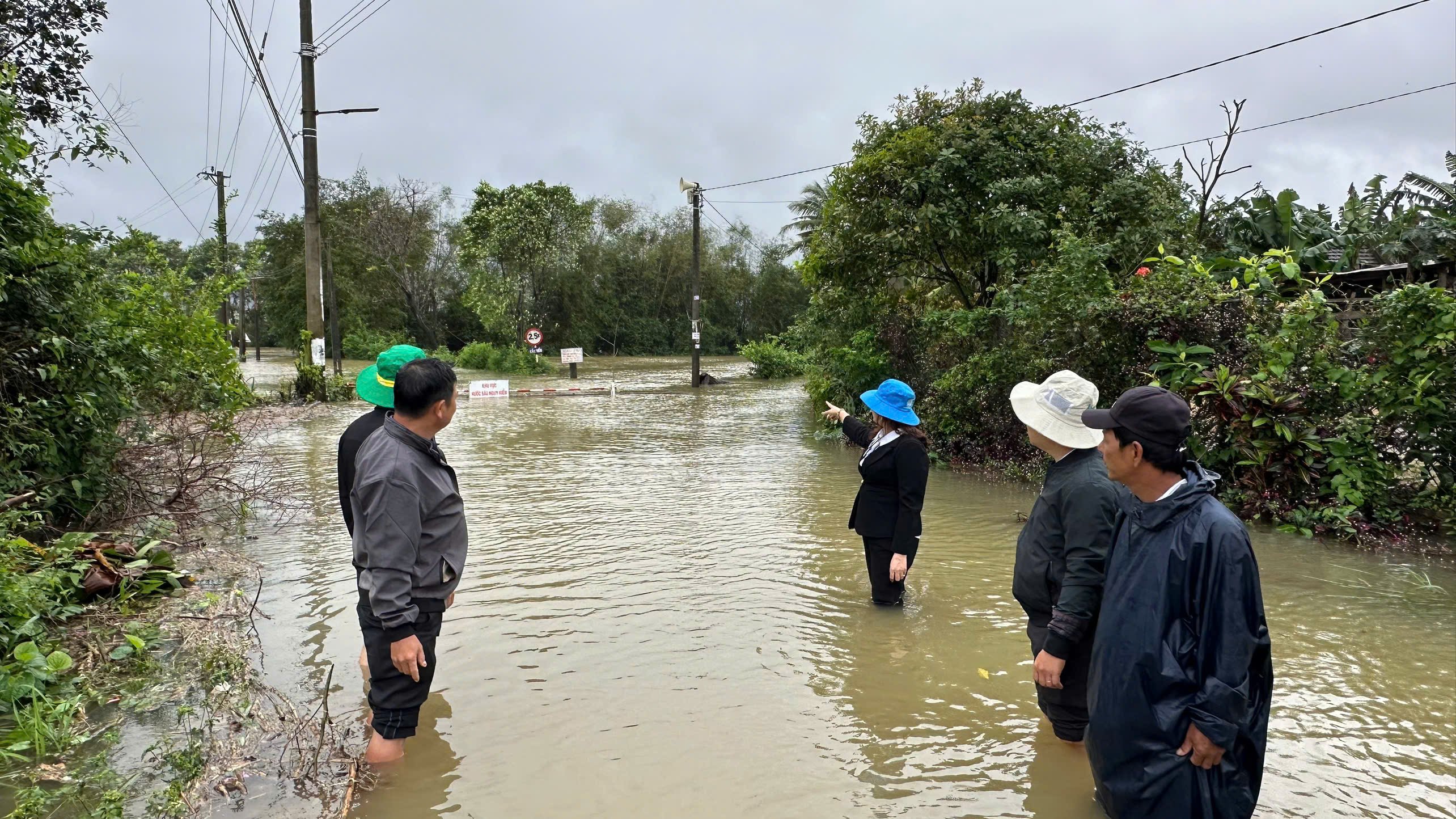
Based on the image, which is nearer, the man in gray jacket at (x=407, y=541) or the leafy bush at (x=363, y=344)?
the man in gray jacket at (x=407, y=541)

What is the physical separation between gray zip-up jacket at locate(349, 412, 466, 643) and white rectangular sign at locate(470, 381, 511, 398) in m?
19.2

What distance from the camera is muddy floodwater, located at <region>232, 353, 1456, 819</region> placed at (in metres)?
3.92

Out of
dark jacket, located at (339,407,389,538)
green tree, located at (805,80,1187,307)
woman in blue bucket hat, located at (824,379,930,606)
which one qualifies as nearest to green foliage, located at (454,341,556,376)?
green tree, located at (805,80,1187,307)

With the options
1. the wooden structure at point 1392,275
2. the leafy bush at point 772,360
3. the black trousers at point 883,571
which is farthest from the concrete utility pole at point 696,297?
the black trousers at point 883,571

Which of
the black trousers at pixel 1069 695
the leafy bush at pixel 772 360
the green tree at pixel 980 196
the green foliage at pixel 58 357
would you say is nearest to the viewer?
the black trousers at pixel 1069 695

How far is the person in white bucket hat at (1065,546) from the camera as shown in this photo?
10.9 feet

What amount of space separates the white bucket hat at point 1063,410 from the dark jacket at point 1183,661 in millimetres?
858

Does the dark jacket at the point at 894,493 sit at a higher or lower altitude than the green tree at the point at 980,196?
lower

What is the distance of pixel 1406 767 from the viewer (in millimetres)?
4062

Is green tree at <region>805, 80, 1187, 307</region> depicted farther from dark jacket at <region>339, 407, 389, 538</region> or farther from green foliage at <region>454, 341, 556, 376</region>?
green foliage at <region>454, 341, 556, 376</region>

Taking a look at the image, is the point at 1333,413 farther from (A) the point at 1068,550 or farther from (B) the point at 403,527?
(B) the point at 403,527

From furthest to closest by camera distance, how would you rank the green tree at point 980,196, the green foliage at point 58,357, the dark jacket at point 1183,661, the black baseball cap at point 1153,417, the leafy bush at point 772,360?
the leafy bush at point 772,360
the green tree at point 980,196
the green foliage at point 58,357
the black baseball cap at point 1153,417
the dark jacket at point 1183,661

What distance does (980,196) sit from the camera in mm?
14203

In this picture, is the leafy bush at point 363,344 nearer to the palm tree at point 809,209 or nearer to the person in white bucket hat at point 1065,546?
the palm tree at point 809,209
